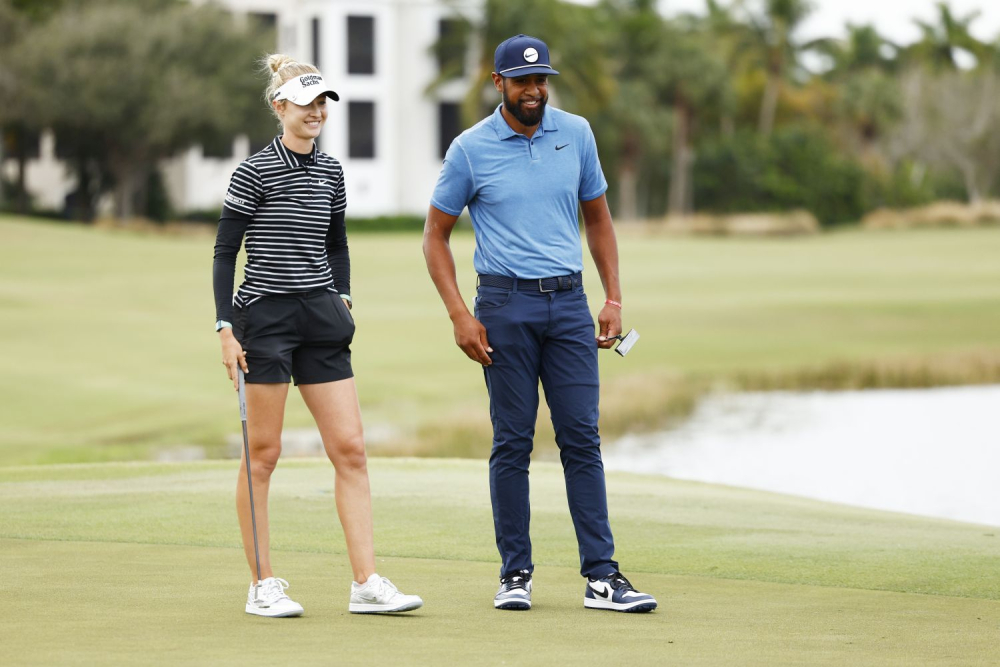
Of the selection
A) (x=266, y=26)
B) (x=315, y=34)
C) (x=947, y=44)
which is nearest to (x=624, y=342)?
(x=315, y=34)

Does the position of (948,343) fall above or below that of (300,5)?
below

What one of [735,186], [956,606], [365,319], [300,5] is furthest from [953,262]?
[956,606]

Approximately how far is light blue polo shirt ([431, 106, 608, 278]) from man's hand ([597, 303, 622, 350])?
245 millimetres

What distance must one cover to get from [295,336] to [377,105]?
62.8 m

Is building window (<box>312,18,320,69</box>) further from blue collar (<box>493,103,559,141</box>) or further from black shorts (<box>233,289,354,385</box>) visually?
black shorts (<box>233,289,354,385</box>)

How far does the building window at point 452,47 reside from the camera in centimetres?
6650

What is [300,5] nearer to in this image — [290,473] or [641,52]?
[641,52]

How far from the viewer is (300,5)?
68.7 metres

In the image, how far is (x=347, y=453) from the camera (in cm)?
586

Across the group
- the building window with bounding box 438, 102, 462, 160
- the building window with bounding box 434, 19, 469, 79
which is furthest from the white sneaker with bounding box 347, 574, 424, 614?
the building window with bounding box 438, 102, 462, 160

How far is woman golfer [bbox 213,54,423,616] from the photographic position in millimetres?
5684

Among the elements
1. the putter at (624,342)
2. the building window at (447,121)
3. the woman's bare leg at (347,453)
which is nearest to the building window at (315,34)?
the building window at (447,121)

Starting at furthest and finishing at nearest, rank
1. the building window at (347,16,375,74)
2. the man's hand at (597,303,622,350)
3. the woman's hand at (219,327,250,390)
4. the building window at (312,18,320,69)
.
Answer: the building window at (312,18,320,69)
the building window at (347,16,375,74)
the man's hand at (597,303,622,350)
the woman's hand at (219,327,250,390)

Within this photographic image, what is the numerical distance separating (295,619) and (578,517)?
121cm
